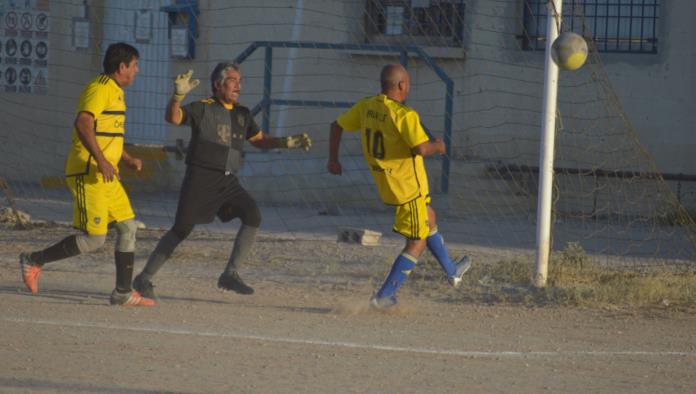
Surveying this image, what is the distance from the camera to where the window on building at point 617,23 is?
1567 centimetres

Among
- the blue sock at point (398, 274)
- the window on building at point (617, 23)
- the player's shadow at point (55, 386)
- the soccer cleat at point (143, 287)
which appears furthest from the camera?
the window on building at point (617, 23)

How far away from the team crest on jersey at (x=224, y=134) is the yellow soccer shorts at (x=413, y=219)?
1349 mm

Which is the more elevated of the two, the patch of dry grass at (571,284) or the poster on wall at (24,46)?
the poster on wall at (24,46)

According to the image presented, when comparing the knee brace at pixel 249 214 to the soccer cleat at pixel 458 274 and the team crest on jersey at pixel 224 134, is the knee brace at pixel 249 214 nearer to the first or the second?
the team crest on jersey at pixel 224 134

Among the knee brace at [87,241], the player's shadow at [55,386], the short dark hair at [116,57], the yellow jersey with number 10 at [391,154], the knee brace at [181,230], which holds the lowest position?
the player's shadow at [55,386]

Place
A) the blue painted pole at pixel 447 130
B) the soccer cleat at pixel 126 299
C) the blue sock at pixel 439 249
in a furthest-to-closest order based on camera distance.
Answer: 1. the blue painted pole at pixel 447 130
2. the blue sock at pixel 439 249
3. the soccer cleat at pixel 126 299

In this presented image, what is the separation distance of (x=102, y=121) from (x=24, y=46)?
9.49 metres

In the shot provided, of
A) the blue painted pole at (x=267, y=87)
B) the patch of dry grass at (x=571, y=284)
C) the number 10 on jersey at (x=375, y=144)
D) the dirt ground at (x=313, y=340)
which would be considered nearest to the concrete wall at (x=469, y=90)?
the blue painted pole at (x=267, y=87)

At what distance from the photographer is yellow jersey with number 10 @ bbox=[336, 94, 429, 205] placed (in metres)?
9.06

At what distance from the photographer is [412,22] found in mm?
16500

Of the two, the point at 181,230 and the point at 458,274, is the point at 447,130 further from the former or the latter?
the point at 181,230

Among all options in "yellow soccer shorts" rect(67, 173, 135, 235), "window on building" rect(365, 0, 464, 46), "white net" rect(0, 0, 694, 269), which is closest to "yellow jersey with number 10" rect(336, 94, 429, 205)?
"yellow soccer shorts" rect(67, 173, 135, 235)

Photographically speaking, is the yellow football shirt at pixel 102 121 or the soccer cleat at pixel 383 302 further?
the soccer cleat at pixel 383 302

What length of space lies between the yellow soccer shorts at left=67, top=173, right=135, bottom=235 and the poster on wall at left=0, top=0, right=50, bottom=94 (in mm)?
9267
